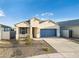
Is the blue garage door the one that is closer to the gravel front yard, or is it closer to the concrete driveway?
the concrete driveway

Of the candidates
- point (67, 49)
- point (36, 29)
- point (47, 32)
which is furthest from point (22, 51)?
point (47, 32)

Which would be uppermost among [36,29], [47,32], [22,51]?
[36,29]

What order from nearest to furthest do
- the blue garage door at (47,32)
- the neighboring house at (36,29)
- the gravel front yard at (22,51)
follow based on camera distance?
the gravel front yard at (22,51) → the neighboring house at (36,29) → the blue garage door at (47,32)

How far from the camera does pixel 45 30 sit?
34.9m

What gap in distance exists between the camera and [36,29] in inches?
1300

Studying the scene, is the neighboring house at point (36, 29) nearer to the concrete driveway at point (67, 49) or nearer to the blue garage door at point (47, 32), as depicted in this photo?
the blue garage door at point (47, 32)

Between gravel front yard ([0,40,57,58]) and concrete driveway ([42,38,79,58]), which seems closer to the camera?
gravel front yard ([0,40,57,58])

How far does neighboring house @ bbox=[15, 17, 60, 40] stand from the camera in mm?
30627

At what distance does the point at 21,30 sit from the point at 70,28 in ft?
37.8

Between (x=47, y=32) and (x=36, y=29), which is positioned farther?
(x=47, y=32)

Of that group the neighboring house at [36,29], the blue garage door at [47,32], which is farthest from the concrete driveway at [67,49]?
the blue garage door at [47,32]

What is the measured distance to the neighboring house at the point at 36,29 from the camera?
3063 centimetres

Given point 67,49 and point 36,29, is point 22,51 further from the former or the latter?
point 36,29

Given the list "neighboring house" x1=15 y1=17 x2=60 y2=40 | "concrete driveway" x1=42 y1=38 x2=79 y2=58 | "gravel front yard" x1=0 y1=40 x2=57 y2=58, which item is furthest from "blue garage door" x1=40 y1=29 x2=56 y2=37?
"gravel front yard" x1=0 y1=40 x2=57 y2=58
